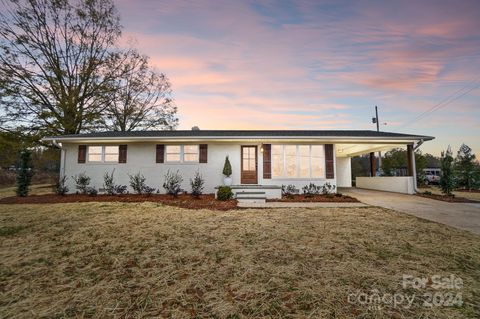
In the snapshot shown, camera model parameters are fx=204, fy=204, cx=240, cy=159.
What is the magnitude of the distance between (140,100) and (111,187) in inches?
512

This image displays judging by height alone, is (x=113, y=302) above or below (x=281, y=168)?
below

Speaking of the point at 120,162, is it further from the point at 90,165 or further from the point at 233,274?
the point at 233,274

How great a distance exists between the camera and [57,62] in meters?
15.3

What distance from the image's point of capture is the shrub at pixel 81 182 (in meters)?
10.6

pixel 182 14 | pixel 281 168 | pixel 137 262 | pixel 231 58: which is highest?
pixel 182 14

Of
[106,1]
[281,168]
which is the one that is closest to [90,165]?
[281,168]

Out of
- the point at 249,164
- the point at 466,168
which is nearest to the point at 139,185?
the point at 249,164

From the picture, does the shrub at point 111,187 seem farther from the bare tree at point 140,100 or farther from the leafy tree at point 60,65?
the bare tree at point 140,100

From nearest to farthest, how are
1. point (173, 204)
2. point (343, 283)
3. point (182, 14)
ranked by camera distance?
point (343, 283), point (173, 204), point (182, 14)

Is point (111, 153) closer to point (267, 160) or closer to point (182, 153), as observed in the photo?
point (182, 153)

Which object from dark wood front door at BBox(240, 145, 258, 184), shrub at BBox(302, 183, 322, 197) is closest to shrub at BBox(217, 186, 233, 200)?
dark wood front door at BBox(240, 145, 258, 184)

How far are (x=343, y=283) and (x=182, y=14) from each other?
1167 cm

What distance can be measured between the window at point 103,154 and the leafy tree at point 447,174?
1759 centimetres

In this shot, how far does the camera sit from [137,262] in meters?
3.19
